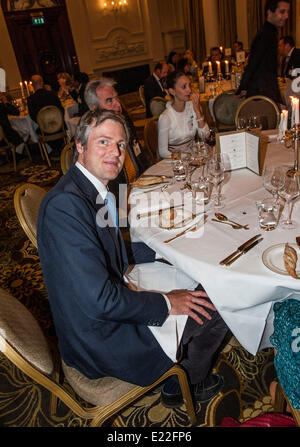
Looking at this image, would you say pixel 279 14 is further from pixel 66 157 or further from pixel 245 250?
pixel 245 250

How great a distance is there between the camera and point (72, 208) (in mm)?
1146

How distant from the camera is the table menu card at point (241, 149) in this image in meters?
1.86

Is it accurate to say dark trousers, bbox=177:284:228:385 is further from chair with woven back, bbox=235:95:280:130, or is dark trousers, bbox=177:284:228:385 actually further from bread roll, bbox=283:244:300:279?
chair with woven back, bbox=235:95:280:130

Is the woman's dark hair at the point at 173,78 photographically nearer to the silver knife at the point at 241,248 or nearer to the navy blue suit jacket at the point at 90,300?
the navy blue suit jacket at the point at 90,300

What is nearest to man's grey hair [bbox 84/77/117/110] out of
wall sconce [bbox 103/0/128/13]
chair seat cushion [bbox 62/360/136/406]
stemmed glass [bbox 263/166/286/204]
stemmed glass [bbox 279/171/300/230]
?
stemmed glass [bbox 263/166/286/204]

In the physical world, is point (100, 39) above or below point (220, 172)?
above

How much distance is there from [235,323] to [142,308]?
402 mm

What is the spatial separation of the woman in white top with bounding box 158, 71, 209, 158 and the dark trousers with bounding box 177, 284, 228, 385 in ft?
6.01

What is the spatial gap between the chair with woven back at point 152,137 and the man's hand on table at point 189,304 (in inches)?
80.3

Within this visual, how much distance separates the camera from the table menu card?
6.11 ft
